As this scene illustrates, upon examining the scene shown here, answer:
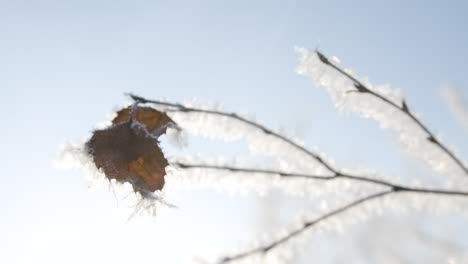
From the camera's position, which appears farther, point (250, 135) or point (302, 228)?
point (250, 135)

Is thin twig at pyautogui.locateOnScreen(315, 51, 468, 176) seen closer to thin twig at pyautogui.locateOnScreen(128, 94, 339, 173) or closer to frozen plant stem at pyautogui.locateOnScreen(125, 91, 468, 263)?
frozen plant stem at pyautogui.locateOnScreen(125, 91, 468, 263)

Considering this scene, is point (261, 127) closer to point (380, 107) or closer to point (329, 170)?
point (329, 170)

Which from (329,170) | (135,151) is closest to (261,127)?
(329,170)

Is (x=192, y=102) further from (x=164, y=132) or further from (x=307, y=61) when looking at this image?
(x=307, y=61)

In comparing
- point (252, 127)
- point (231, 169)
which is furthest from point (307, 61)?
point (231, 169)

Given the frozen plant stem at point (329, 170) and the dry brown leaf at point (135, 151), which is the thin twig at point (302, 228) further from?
the dry brown leaf at point (135, 151)

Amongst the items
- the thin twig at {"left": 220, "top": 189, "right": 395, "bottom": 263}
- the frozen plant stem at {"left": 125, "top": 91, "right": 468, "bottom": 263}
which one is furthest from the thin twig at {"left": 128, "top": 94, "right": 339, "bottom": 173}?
the thin twig at {"left": 220, "top": 189, "right": 395, "bottom": 263}
